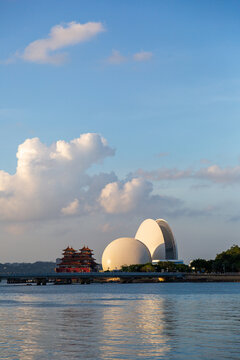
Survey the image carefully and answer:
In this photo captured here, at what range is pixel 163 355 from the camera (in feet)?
97.7

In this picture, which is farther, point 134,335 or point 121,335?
point 121,335

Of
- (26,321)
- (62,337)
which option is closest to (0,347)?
(62,337)

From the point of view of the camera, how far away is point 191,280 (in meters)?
197

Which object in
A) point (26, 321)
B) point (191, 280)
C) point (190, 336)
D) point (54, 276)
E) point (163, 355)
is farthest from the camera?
point (191, 280)

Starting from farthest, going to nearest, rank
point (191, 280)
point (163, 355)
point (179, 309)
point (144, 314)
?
1. point (191, 280)
2. point (179, 309)
3. point (144, 314)
4. point (163, 355)

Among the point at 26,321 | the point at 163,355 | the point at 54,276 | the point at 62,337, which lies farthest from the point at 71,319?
the point at 54,276

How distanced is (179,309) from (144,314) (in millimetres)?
7785

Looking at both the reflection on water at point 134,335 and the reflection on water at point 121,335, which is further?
the reflection on water at point 134,335

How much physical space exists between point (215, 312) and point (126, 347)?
25684mm

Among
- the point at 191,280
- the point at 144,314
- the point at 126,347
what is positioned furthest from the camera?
the point at 191,280

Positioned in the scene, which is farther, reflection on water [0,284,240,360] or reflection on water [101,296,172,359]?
reflection on water [101,296,172,359]

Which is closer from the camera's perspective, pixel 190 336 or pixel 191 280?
pixel 190 336

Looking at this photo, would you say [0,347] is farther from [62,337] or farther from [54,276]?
[54,276]

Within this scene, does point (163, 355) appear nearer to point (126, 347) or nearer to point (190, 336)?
point (126, 347)
